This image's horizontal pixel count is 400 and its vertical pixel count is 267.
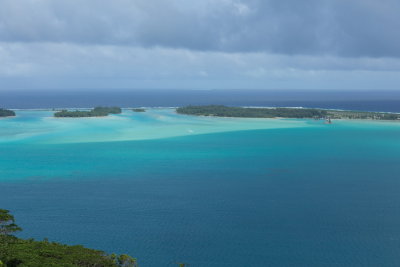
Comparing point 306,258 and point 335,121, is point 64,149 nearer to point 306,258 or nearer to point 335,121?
point 306,258

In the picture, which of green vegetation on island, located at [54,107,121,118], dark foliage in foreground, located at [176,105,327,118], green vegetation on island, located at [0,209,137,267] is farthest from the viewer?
dark foliage in foreground, located at [176,105,327,118]

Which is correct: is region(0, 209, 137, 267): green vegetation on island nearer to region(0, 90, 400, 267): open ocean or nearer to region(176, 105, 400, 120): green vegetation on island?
region(0, 90, 400, 267): open ocean

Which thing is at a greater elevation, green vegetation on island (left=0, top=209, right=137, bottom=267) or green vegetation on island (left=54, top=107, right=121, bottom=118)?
green vegetation on island (left=54, top=107, right=121, bottom=118)

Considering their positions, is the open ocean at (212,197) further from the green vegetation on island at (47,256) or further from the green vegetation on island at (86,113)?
the green vegetation on island at (86,113)

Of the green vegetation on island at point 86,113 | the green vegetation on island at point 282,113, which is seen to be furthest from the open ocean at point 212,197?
the green vegetation on island at point 282,113

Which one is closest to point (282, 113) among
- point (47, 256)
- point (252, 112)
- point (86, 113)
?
point (252, 112)

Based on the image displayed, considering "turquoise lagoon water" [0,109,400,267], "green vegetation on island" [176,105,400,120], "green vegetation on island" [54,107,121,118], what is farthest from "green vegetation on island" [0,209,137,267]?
"green vegetation on island" [176,105,400,120]

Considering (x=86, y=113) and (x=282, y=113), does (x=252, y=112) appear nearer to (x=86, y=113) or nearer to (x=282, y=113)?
(x=282, y=113)

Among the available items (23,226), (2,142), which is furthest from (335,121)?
(23,226)
